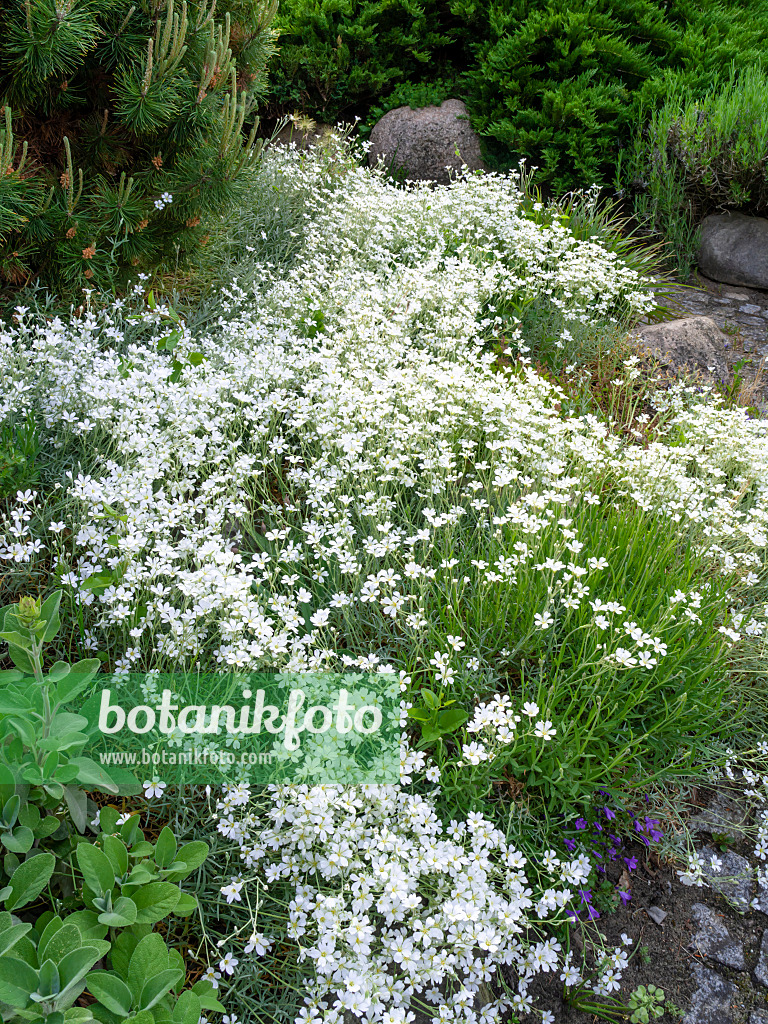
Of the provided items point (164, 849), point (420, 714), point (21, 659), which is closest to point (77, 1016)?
point (164, 849)

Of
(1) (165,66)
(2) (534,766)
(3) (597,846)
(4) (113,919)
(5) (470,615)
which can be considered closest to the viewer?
(4) (113,919)

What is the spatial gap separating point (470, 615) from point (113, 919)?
1.58 metres

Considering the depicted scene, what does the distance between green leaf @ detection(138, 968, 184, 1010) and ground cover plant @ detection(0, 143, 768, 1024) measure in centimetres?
37

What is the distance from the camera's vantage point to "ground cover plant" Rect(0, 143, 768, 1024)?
205 cm

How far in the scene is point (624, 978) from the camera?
2.39m

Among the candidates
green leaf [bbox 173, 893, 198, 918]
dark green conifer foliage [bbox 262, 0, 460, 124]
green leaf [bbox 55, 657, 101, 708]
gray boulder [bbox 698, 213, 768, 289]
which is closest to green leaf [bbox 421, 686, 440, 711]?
green leaf [bbox 173, 893, 198, 918]

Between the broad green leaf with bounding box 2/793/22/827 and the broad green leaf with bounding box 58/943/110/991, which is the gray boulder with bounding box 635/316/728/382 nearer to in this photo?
the broad green leaf with bounding box 2/793/22/827

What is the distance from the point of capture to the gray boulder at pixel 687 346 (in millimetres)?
5871

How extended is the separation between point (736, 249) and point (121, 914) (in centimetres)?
819

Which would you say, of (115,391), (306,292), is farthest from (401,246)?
(115,391)

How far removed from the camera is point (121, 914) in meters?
1.67

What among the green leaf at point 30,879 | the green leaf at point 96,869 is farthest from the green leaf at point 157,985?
the green leaf at point 30,879

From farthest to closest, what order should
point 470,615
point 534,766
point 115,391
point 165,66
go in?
point 165,66 < point 115,391 < point 470,615 < point 534,766

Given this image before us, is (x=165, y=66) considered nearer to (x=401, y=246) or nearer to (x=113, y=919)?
(x=401, y=246)
